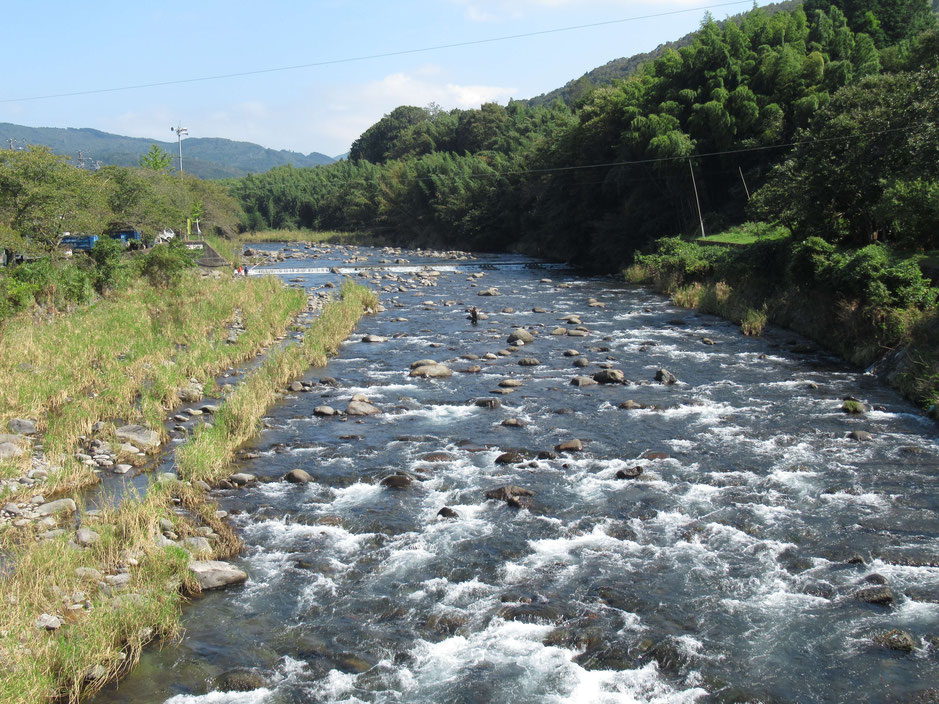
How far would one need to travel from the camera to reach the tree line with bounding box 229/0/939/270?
2333 cm

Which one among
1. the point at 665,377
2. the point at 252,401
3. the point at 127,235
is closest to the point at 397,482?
the point at 252,401

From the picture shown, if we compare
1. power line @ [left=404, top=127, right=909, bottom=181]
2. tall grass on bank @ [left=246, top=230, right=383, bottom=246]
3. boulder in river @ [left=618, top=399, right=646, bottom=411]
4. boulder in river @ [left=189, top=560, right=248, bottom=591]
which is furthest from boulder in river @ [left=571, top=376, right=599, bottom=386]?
tall grass on bank @ [left=246, top=230, right=383, bottom=246]

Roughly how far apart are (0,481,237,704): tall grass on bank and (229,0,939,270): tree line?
20854 mm

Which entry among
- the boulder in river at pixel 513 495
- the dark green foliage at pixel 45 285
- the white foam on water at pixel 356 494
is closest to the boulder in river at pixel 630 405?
the boulder in river at pixel 513 495

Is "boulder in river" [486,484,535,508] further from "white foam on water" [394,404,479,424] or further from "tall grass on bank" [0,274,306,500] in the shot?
"tall grass on bank" [0,274,306,500]

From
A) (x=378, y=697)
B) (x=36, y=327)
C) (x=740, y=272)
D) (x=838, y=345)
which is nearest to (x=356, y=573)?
(x=378, y=697)

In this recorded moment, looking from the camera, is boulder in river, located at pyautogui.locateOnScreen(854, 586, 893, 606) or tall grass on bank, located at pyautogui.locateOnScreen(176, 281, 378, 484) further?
tall grass on bank, located at pyautogui.locateOnScreen(176, 281, 378, 484)

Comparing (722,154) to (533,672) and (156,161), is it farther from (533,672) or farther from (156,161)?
(156,161)

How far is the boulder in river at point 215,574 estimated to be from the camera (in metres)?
8.73

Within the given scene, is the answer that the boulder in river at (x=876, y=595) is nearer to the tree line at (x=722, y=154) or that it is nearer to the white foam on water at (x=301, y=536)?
the white foam on water at (x=301, y=536)

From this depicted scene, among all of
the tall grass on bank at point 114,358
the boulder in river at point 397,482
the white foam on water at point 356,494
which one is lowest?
the white foam on water at point 356,494

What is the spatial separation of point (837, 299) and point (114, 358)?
61.1 ft

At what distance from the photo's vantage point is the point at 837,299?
21016 millimetres

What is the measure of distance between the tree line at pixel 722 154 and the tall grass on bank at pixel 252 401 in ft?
52.9
